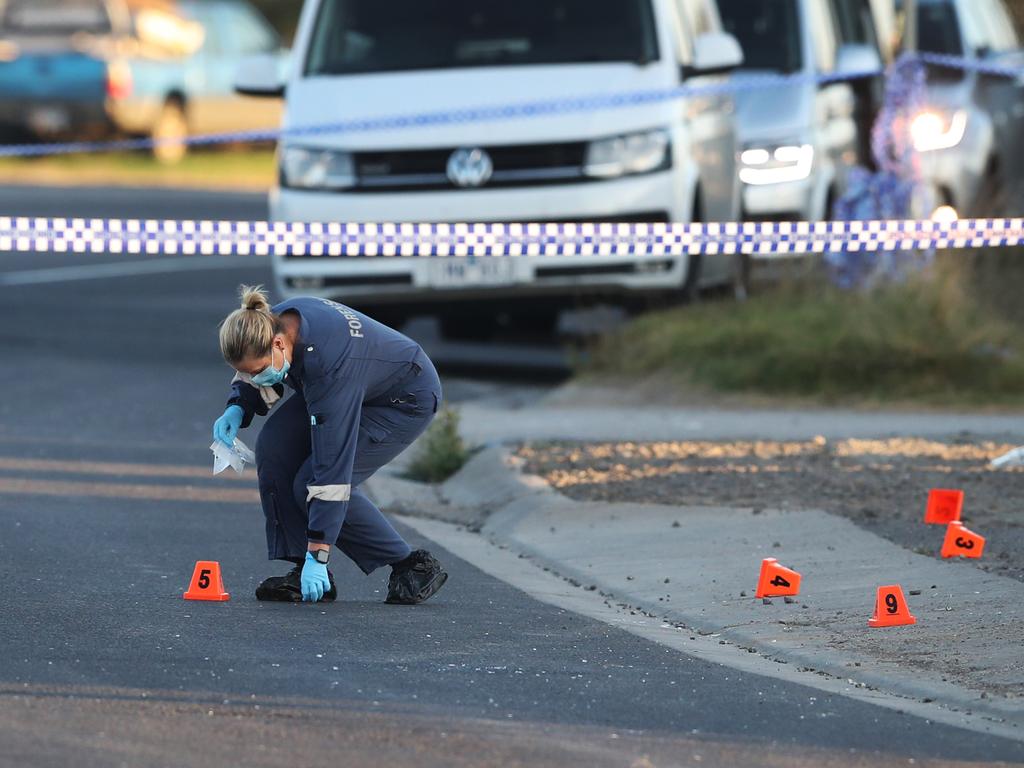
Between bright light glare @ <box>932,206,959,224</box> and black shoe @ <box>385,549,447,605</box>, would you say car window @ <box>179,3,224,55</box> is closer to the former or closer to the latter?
bright light glare @ <box>932,206,959,224</box>

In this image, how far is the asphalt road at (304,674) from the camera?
555cm

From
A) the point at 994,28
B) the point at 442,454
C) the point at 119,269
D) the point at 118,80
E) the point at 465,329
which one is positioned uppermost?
the point at 994,28

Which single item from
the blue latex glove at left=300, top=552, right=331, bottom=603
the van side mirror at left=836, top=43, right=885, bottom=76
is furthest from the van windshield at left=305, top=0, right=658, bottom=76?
the blue latex glove at left=300, top=552, right=331, bottom=603

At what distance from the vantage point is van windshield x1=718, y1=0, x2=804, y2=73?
15.8 metres

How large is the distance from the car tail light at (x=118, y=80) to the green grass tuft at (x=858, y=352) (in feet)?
52.6

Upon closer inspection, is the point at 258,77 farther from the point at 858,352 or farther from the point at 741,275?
the point at 858,352

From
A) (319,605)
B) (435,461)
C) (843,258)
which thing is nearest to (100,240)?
(435,461)

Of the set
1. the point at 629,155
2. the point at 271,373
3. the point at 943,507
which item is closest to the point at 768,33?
the point at 629,155

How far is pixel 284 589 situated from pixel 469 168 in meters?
5.27

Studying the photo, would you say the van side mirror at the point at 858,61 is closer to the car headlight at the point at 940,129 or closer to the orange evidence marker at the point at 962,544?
the car headlight at the point at 940,129

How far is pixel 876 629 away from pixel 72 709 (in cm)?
250

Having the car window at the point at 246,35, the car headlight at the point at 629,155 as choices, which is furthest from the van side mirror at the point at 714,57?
the car window at the point at 246,35

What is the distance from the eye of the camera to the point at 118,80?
2777 cm

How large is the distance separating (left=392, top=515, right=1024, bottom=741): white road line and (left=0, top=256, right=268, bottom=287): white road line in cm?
892
